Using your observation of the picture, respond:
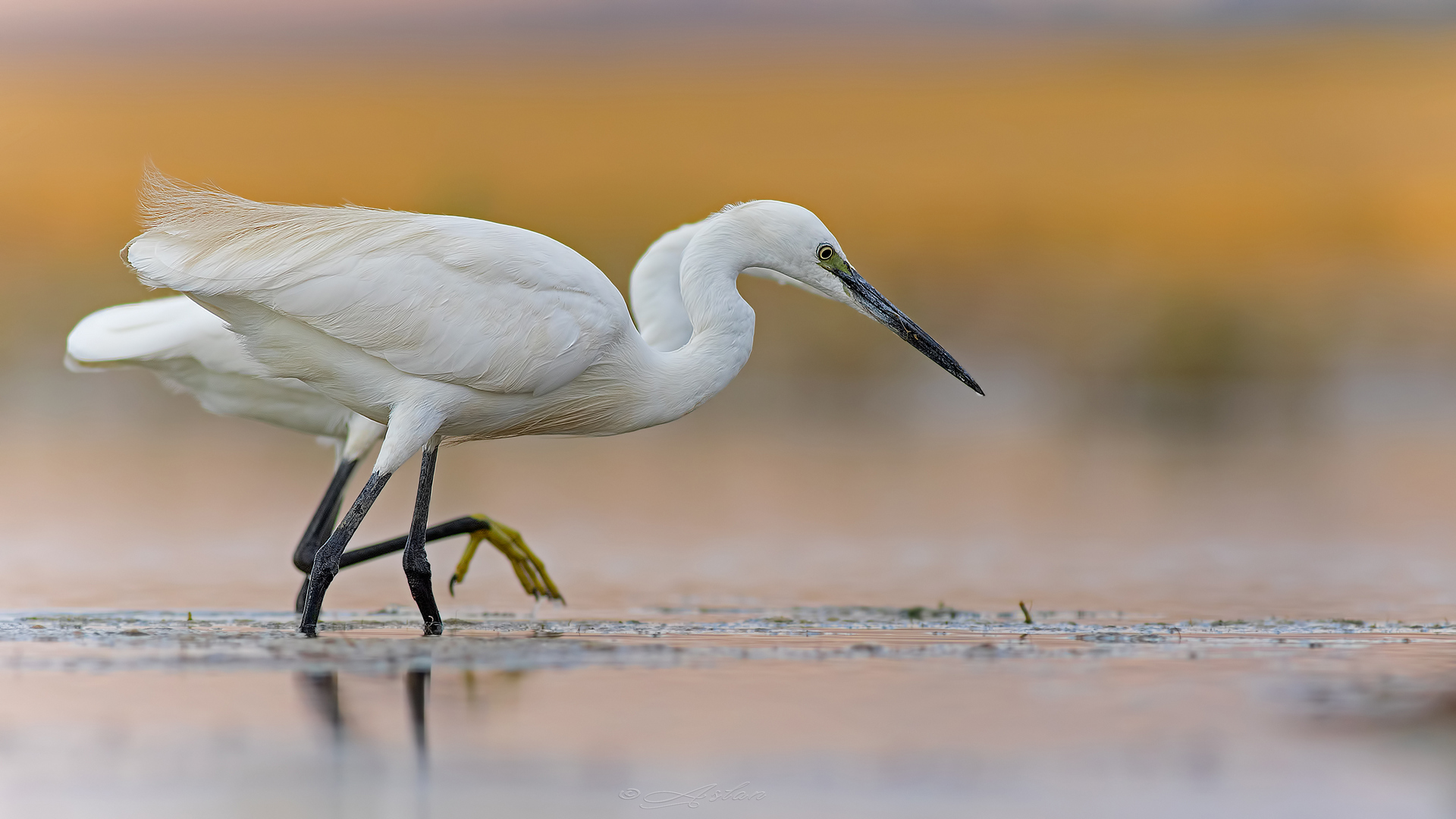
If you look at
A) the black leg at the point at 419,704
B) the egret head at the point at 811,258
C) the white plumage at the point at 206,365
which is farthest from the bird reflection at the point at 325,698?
the white plumage at the point at 206,365

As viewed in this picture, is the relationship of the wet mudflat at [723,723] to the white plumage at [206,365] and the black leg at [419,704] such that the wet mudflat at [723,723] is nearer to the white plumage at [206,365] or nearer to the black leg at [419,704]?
the black leg at [419,704]

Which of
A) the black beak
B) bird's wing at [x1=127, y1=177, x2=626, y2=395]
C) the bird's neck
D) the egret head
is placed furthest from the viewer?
the black beak

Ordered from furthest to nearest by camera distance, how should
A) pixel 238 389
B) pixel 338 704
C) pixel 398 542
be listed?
pixel 238 389 < pixel 398 542 < pixel 338 704

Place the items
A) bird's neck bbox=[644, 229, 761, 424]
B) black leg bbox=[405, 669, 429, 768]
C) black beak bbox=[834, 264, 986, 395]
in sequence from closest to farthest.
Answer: black leg bbox=[405, 669, 429, 768] → bird's neck bbox=[644, 229, 761, 424] → black beak bbox=[834, 264, 986, 395]

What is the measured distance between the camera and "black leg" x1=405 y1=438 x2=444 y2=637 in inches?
311

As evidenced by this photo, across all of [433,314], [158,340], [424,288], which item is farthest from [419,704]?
[158,340]

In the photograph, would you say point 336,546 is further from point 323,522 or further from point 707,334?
point 323,522

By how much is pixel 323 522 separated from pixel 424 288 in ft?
9.12

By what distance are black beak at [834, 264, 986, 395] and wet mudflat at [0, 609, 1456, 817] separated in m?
1.53

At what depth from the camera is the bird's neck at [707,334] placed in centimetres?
813

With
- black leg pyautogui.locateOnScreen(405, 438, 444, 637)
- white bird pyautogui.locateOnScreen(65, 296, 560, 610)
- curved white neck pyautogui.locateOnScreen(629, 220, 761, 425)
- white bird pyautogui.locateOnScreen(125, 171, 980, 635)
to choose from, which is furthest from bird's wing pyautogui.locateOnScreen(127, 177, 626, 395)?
white bird pyautogui.locateOnScreen(65, 296, 560, 610)

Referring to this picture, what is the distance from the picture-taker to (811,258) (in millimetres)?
8312

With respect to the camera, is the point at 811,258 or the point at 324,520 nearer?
the point at 811,258

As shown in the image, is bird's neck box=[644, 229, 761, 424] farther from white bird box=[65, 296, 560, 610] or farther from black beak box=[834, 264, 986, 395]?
white bird box=[65, 296, 560, 610]
